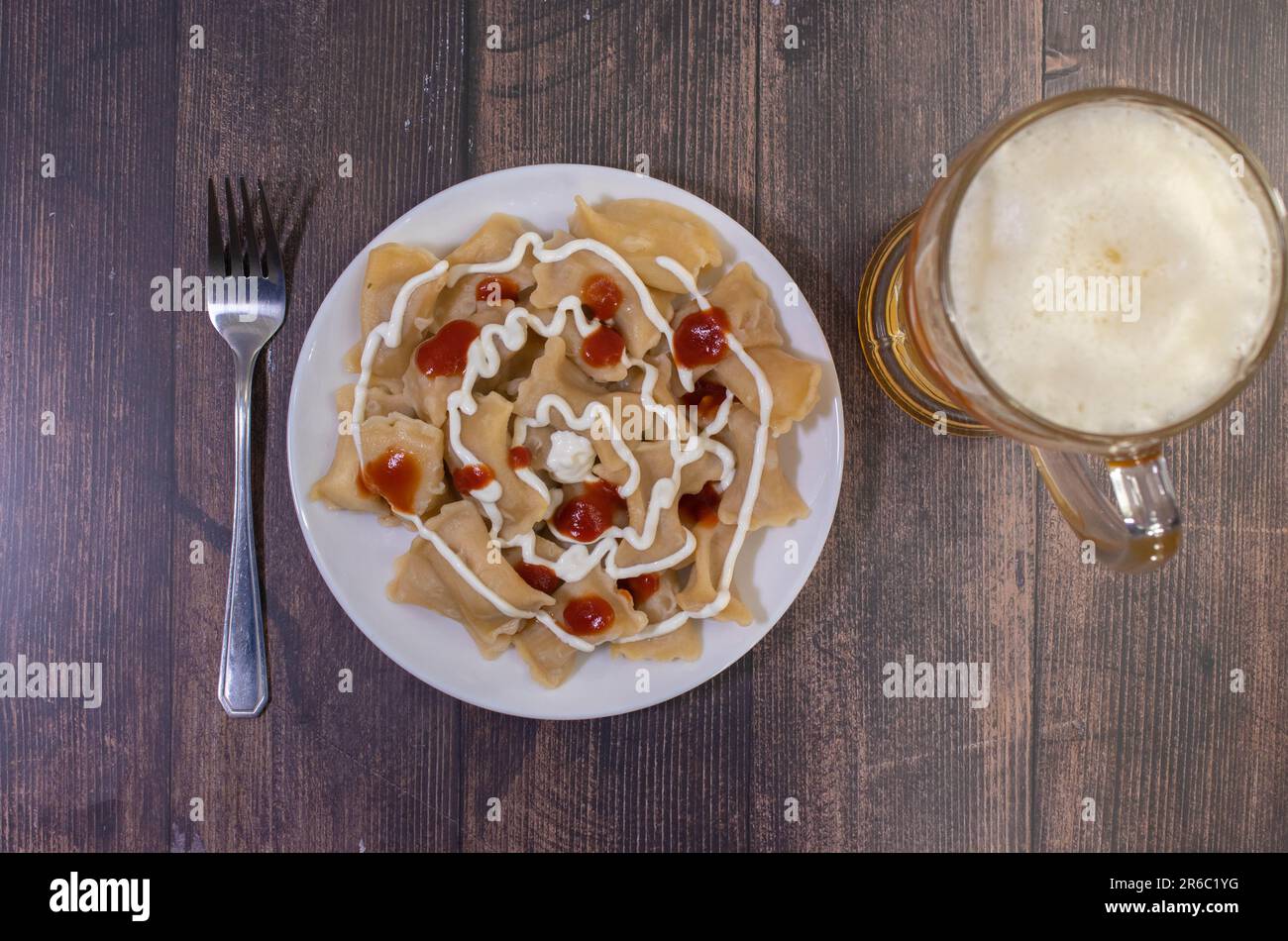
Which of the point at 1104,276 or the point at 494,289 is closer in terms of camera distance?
the point at 1104,276

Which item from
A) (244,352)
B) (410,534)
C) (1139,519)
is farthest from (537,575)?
(1139,519)

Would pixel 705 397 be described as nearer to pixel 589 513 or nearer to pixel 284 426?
pixel 589 513

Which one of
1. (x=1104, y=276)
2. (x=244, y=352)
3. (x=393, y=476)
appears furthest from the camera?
(x=244, y=352)

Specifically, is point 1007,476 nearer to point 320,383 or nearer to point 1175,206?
point 1175,206

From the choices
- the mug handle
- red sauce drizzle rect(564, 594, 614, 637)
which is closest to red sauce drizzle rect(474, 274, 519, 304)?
red sauce drizzle rect(564, 594, 614, 637)

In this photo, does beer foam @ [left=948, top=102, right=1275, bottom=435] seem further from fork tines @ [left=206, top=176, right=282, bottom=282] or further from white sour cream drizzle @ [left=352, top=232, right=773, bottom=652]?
fork tines @ [left=206, top=176, right=282, bottom=282]

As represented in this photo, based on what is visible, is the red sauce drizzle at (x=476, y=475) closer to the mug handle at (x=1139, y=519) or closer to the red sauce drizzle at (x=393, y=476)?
the red sauce drizzle at (x=393, y=476)
